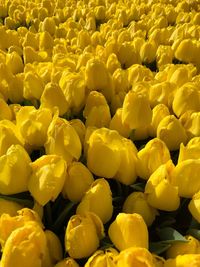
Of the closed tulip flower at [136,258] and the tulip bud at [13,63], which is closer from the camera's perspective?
the closed tulip flower at [136,258]

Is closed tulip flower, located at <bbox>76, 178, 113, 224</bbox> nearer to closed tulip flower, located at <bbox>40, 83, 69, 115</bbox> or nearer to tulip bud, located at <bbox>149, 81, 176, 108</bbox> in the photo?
closed tulip flower, located at <bbox>40, 83, 69, 115</bbox>

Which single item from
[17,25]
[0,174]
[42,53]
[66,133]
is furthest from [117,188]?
[17,25]

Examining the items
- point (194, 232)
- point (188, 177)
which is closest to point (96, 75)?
point (188, 177)

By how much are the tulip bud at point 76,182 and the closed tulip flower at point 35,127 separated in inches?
7.4

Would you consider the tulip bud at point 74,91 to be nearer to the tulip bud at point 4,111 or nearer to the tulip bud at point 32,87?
the tulip bud at point 32,87

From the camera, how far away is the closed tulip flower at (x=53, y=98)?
1555 millimetres

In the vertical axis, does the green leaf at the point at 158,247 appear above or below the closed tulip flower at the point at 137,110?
below

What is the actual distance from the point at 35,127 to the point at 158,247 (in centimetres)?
49

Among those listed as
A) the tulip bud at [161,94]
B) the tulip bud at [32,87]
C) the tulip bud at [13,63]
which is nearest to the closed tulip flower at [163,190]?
the tulip bud at [161,94]

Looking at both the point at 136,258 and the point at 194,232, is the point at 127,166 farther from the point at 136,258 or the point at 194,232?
the point at 136,258

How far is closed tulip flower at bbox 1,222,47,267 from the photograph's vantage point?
3.21ft

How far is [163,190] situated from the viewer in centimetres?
117

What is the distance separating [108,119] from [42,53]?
84cm

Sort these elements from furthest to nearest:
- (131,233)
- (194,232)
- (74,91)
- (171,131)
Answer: (74,91) → (171,131) → (194,232) → (131,233)
